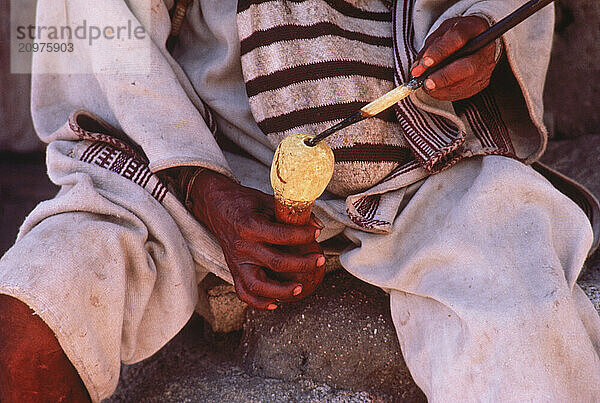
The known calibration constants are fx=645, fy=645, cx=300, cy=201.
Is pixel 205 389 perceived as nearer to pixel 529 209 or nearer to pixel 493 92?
pixel 529 209

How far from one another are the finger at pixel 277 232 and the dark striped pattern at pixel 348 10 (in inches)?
19.2

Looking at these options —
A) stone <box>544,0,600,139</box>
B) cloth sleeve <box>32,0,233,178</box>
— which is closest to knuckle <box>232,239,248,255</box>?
cloth sleeve <box>32,0,233,178</box>

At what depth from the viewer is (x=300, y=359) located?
1.42 m

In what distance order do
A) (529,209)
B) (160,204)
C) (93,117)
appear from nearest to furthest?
(529,209) → (160,204) → (93,117)

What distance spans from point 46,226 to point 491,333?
2.72 ft

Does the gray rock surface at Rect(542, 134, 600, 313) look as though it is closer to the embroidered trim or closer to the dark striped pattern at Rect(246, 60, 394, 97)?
the dark striped pattern at Rect(246, 60, 394, 97)

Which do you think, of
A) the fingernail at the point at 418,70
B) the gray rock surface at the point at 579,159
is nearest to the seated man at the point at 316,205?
the fingernail at the point at 418,70

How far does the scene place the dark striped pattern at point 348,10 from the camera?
139cm

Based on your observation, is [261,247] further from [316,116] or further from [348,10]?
[348,10]

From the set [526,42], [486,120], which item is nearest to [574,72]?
[526,42]

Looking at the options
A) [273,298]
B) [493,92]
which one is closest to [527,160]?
[493,92]

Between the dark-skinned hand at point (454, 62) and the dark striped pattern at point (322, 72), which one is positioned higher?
the dark-skinned hand at point (454, 62)

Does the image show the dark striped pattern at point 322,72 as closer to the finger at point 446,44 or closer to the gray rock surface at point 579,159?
the finger at point 446,44

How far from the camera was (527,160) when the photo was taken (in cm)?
143
